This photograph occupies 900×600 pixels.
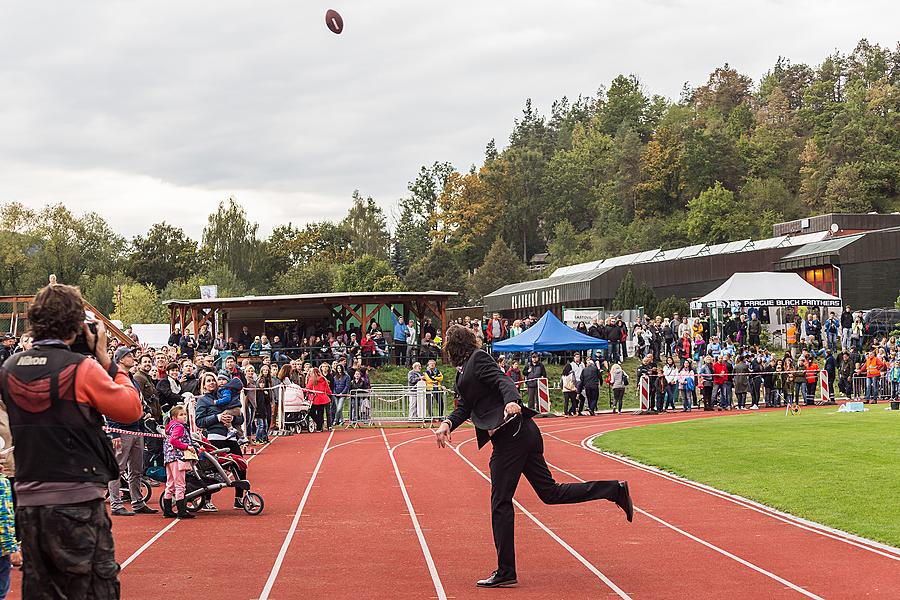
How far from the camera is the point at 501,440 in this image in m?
8.20

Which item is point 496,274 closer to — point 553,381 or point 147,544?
point 553,381

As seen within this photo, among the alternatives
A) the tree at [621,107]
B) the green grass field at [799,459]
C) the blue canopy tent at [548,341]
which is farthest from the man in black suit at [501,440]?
the tree at [621,107]

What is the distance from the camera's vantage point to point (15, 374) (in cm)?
502

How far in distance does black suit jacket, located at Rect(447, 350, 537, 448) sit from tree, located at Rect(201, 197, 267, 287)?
92596 millimetres

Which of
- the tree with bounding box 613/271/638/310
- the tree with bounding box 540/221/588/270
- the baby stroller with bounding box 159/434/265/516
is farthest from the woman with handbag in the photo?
the tree with bounding box 540/221/588/270

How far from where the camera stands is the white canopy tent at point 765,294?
Answer: 4041cm

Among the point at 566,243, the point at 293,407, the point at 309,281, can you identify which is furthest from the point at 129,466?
the point at 566,243

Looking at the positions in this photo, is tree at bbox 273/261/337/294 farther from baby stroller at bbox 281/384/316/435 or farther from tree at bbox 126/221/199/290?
baby stroller at bbox 281/384/316/435

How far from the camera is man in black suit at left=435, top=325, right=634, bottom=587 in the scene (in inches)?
320

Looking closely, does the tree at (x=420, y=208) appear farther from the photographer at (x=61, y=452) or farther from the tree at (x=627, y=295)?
the photographer at (x=61, y=452)

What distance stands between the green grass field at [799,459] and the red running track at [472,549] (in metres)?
0.53

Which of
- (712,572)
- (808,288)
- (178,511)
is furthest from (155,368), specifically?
(808,288)

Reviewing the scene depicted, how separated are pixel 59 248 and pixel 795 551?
308ft

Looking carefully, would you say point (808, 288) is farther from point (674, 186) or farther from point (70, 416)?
point (674, 186)
